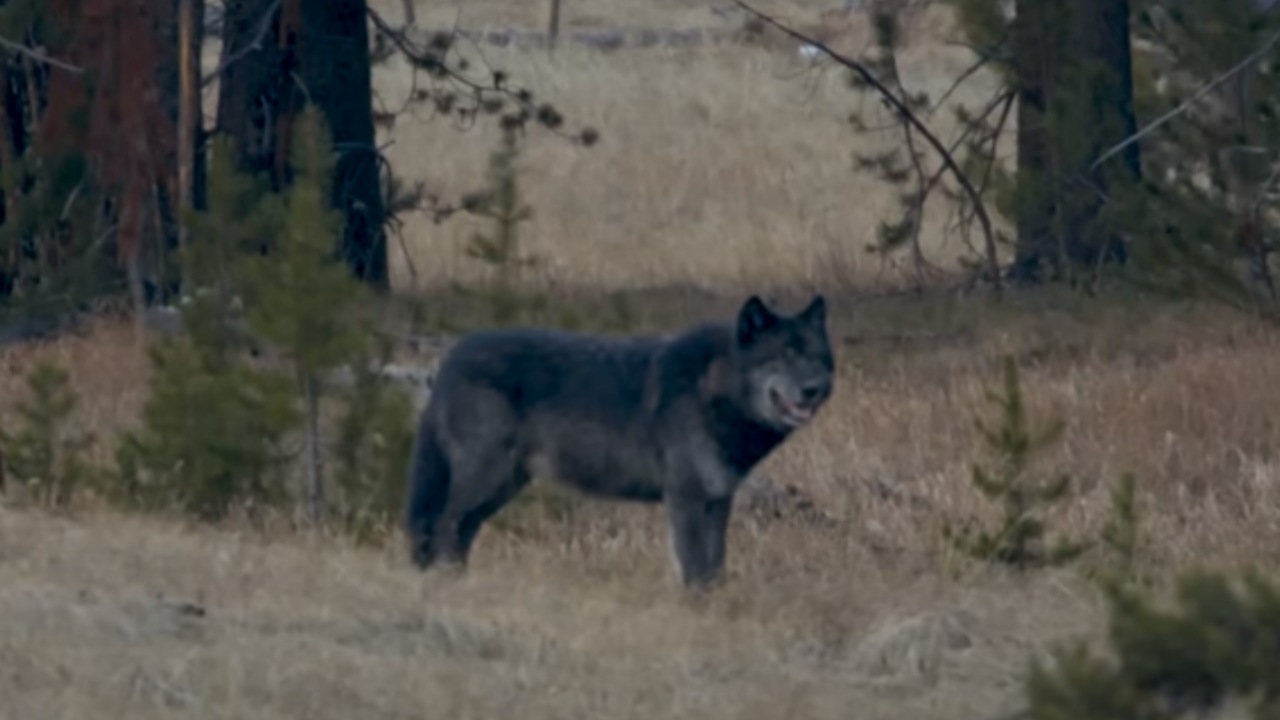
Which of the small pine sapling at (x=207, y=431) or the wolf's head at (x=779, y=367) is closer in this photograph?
the wolf's head at (x=779, y=367)

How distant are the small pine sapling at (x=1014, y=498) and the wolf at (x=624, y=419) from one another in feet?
2.52

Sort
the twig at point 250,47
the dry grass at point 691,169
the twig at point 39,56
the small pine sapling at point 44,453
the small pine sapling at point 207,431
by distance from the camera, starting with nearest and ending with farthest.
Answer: the small pine sapling at point 207,431 < the small pine sapling at point 44,453 < the twig at point 39,56 < the twig at point 250,47 < the dry grass at point 691,169

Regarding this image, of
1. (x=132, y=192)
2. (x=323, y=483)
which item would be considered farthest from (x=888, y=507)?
(x=132, y=192)

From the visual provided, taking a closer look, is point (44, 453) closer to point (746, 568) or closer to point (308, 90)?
point (746, 568)

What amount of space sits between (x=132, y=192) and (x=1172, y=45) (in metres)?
6.16

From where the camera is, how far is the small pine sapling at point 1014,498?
10.3m

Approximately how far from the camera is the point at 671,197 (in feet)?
95.5

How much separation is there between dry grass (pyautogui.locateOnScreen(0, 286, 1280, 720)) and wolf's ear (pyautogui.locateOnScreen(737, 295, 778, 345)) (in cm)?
90

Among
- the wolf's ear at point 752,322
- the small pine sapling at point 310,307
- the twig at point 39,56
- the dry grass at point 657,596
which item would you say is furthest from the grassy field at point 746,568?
the twig at point 39,56

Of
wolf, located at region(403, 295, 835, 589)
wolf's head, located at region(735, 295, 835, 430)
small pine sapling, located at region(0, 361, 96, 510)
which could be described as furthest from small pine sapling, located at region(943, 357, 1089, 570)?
small pine sapling, located at region(0, 361, 96, 510)

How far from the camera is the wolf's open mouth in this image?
31.6ft

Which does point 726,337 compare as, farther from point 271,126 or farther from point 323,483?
point 271,126

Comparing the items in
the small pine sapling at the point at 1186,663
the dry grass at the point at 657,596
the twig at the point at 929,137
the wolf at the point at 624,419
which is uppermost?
the twig at the point at 929,137

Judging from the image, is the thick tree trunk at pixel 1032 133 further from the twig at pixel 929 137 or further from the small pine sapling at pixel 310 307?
the small pine sapling at pixel 310 307
